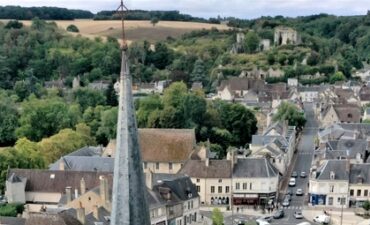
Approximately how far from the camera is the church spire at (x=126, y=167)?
32.7ft

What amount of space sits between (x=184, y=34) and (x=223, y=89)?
58.6 metres

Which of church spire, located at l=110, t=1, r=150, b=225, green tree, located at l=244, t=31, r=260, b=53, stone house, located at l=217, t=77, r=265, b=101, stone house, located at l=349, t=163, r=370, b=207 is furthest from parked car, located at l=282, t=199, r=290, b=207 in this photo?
green tree, located at l=244, t=31, r=260, b=53

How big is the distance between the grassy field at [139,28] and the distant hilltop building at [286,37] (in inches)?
1216

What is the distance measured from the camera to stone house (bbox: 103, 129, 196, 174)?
5294cm

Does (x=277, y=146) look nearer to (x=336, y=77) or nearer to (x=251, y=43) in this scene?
(x=336, y=77)

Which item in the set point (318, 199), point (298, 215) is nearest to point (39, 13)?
point (318, 199)

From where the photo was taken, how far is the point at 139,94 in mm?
92000

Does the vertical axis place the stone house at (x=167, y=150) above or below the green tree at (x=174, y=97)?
below

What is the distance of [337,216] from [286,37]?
87.1m

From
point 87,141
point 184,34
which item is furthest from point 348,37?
point 87,141

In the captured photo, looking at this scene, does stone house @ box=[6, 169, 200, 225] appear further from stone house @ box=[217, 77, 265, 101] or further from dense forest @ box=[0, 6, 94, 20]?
dense forest @ box=[0, 6, 94, 20]

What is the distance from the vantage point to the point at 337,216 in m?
44.8

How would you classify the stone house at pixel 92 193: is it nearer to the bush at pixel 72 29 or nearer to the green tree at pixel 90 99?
the green tree at pixel 90 99

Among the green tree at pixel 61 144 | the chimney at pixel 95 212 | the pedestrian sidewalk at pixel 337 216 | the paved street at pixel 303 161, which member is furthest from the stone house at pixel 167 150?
the chimney at pixel 95 212
